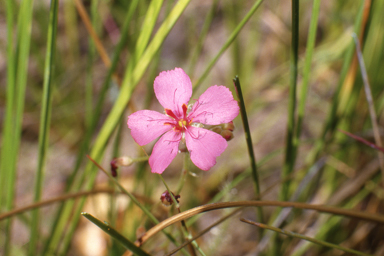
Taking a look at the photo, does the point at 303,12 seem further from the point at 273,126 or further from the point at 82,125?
the point at 82,125

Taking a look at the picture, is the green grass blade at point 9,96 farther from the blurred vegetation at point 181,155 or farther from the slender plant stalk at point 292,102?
the slender plant stalk at point 292,102

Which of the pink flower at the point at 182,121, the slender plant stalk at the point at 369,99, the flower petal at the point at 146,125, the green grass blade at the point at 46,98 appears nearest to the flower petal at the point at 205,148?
the pink flower at the point at 182,121

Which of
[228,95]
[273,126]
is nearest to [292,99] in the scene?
[228,95]

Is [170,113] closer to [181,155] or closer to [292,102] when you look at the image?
[292,102]

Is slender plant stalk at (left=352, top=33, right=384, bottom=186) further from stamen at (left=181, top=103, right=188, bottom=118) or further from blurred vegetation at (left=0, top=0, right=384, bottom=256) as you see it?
stamen at (left=181, top=103, right=188, bottom=118)

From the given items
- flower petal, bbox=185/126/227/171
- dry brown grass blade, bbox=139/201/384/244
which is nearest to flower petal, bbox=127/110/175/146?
flower petal, bbox=185/126/227/171

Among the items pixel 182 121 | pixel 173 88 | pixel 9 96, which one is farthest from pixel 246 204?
pixel 9 96

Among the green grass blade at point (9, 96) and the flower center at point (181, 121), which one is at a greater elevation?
the green grass blade at point (9, 96)
